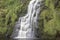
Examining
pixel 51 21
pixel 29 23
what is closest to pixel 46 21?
pixel 51 21

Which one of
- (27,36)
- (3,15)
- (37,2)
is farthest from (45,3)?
(3,15)

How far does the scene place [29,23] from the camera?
29.6 feet

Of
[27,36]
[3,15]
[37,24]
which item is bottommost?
[27,36]

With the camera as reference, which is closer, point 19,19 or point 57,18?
point 57,18

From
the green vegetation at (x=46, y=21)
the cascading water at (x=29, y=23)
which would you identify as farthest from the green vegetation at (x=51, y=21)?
the cascading water at (x=29, y=23)

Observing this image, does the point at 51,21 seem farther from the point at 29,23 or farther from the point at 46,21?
the point at 29,23

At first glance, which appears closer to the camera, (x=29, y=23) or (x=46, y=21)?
(x=46, y=21)

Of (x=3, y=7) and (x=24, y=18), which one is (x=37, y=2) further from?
(x=3, y=7)

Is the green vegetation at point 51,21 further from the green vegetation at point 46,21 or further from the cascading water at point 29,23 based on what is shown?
the cascading water at point 29,23

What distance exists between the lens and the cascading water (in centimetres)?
875

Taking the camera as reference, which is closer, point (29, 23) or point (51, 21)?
point (51, 21)

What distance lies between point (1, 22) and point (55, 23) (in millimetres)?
2838

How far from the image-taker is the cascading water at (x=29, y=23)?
8.75 metres

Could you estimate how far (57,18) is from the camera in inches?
336
